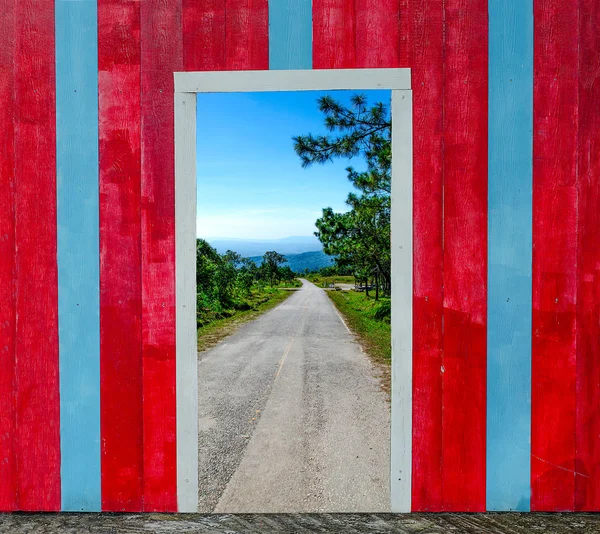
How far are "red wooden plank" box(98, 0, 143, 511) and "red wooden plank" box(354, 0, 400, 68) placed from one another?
0.93 meters

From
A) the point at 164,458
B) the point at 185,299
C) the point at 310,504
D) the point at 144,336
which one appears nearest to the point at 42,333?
the point at 144,336

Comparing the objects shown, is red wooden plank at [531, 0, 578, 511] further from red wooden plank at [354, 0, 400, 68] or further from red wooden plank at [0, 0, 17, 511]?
red wooden plank at [0, 0, 17, 511]

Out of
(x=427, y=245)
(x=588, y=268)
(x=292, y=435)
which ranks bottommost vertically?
(x=292, y=435)

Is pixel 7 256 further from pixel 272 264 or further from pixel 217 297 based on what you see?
pixel 272 264

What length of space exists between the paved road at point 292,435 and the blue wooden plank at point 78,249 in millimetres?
690

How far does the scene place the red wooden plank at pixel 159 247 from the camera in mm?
1503

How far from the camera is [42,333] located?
152 cm

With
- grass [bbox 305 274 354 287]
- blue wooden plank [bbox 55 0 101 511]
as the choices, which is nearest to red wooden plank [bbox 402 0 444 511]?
blue wooden plank [bbox 55 0 101 511]

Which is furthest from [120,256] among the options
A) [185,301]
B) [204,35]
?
[204,35]

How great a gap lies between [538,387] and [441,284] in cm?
58

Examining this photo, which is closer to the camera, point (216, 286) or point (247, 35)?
point (247, 35)

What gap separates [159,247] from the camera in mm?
1507

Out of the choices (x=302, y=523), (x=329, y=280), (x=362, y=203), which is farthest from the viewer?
(x=329, y=280)

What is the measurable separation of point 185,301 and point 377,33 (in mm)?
1376
